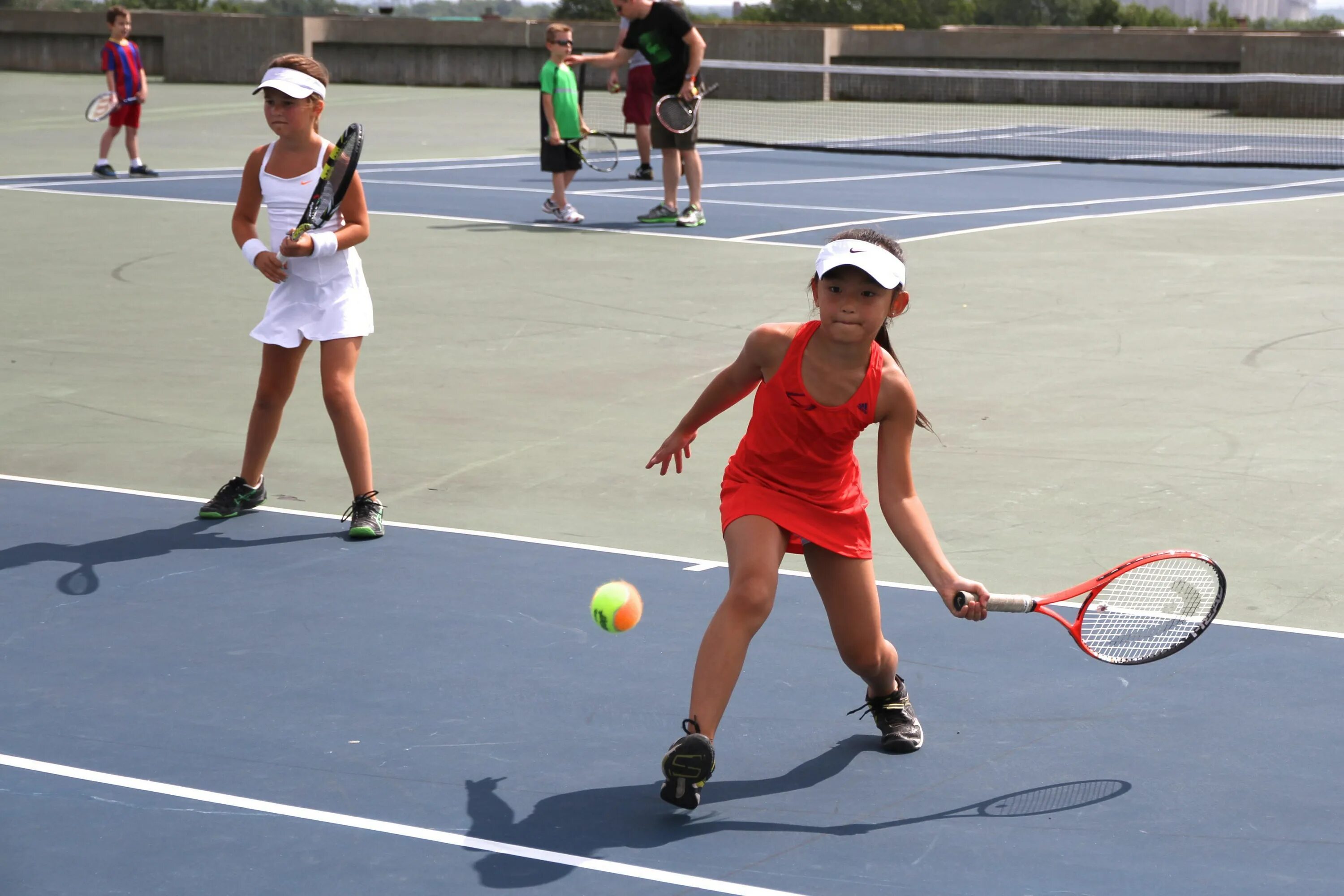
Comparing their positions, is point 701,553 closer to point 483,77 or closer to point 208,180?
point 208,180

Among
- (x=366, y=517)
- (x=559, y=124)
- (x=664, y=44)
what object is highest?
(x=664, y=44)

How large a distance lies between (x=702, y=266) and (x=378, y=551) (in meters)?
6.81

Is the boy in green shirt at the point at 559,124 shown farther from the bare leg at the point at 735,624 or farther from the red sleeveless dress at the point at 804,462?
the bare leg at the point at 735,624

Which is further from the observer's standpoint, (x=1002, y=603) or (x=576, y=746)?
(x=576, y=746)

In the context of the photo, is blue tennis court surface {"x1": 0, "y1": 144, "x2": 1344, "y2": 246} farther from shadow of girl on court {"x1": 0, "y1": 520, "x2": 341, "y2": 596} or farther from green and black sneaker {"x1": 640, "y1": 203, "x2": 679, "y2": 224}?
shadow of girl on court {"x1": 0, "y1": 520, "x2": 341, "y2": 596}

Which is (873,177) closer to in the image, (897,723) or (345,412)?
(345,412)

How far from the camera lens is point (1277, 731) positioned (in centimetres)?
446

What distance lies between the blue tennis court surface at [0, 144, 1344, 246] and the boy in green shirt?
0.22 metres

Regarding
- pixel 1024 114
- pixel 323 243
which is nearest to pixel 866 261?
pixel 323 243

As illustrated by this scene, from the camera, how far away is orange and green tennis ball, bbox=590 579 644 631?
4.41 meters

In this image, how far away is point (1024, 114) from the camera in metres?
31.0

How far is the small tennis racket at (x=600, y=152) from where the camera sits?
1814 centimetres

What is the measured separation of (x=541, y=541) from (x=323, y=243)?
1.33m

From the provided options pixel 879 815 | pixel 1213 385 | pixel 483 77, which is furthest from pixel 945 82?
pixel 879 815
